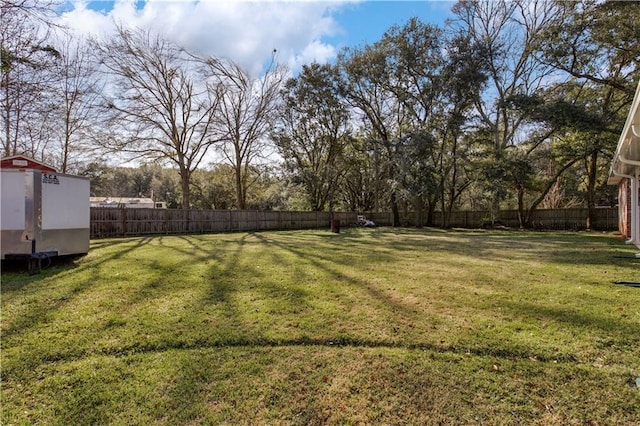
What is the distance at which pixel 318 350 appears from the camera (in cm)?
271

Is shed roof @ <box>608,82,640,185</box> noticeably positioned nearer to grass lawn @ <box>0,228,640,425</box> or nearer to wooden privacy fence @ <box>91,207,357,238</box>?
grass lawn @ <box>0,228,640,425</box>

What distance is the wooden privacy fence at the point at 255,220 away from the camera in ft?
42.2

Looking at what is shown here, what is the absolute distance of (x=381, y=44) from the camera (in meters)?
19.3

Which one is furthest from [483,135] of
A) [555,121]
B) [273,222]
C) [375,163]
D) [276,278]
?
[276,278]

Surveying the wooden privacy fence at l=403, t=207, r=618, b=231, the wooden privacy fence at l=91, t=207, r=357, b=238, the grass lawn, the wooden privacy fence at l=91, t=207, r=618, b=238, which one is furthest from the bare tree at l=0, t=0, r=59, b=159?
the wooden privacy fence at l=403, t=207, r=618, b=231

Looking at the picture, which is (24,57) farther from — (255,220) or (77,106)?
(255,220)

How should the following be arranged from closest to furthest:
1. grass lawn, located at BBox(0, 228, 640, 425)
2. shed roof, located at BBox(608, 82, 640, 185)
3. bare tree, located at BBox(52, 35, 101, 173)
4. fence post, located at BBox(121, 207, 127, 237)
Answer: grass lawn, located at BBox(0, 228, 640, 425), shed roof, located at BBox(608, 82, 640, 185), fence post, located at BBox(121, 207, 127, 237), bare tree, located at BBox(52, 35, 101, 173)

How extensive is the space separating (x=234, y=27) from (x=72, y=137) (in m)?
12.1

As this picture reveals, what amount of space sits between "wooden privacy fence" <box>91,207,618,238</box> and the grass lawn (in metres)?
8.39

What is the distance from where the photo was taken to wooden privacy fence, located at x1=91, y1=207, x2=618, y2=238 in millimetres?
12875

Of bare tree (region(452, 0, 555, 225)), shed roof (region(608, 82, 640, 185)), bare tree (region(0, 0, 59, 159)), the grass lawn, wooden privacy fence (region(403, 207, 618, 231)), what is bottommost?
the grass lawn

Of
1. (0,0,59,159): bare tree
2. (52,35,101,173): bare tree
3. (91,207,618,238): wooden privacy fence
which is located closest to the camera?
(0,0,59,159): bare tree

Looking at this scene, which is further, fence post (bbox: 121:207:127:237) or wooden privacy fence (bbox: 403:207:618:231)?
wooden privacy fence (bbox: 403:207:618:231)

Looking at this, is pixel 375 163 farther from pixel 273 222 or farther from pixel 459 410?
pixel 459 410
